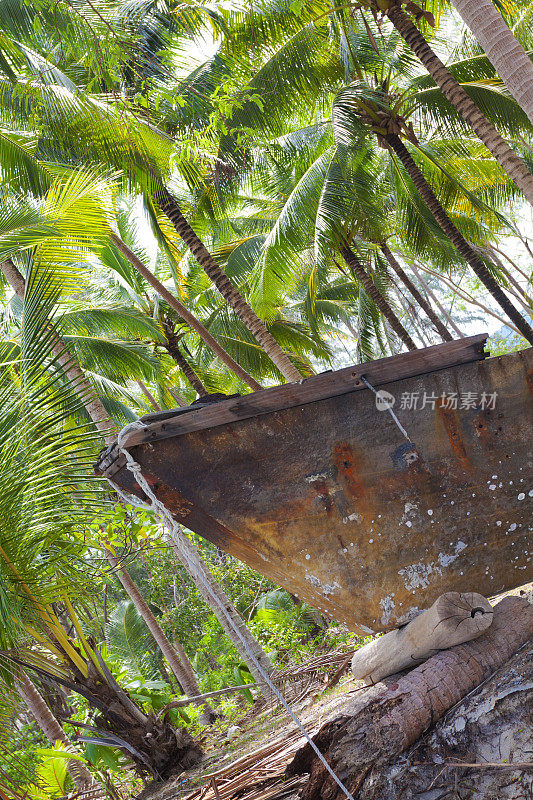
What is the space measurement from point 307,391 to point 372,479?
60cm

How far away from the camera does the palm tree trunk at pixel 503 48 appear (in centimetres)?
415

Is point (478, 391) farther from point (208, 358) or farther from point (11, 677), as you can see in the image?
point (208, 358)

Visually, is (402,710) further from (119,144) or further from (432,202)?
(432,202)

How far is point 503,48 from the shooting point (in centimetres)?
421

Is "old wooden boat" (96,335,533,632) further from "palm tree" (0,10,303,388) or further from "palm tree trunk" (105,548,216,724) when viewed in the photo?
"palm tree trunk" (105,548,216,724)

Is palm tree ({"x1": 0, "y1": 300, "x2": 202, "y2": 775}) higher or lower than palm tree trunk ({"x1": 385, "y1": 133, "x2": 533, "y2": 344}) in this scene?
lower

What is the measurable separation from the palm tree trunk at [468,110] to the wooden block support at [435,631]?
135 inches

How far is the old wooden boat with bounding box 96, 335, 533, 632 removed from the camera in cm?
321

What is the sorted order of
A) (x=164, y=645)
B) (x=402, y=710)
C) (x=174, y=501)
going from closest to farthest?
(x=402, y=710), (x=174, y=501), (x=164, y=645)

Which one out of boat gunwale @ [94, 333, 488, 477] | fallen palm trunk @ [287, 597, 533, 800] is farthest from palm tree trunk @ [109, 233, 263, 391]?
fallen palm trunk @ [287, 597, 533, 800]

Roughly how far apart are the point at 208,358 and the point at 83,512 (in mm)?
9818

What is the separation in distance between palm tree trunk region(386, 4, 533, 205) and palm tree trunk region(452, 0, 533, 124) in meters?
1.00

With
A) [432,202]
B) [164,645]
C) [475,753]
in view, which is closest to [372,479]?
[475,753]

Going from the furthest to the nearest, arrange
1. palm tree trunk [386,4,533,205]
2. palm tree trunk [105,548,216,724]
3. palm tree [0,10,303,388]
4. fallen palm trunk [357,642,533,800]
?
palm tree trunk [105,548,216,724]
palm tree [0,10,303,388]
palm tree trunk [386,4,533,205]
fallen palm trunk [357,642,533,800]
